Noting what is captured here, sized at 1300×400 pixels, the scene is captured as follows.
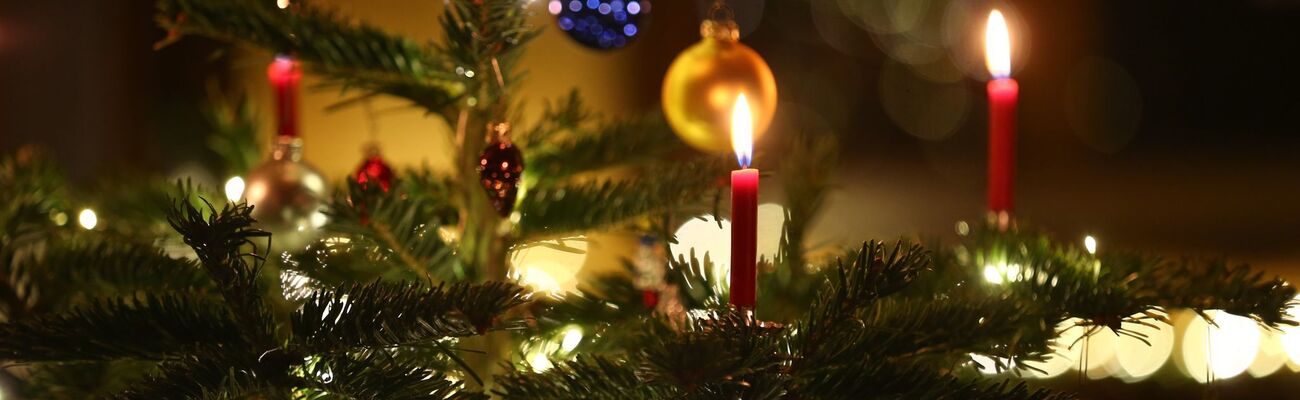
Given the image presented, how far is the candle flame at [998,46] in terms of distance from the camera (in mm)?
588

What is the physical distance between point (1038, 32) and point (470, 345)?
1112mm

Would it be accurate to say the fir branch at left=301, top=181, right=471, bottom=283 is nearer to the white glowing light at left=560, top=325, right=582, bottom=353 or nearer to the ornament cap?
the white glowing light at left=560, top=325, right=582, bottom=353

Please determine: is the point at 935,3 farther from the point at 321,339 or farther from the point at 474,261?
the point at 321,339

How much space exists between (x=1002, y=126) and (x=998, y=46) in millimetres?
47

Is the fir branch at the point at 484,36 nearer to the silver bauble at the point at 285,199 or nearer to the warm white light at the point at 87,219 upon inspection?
the silver bauble at the point at 285,199

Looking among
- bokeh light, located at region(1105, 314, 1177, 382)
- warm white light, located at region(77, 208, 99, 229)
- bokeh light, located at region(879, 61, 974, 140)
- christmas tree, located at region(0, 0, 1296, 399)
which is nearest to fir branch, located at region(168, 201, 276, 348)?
christmas tree, located at region(0, 0, 1296, 399)

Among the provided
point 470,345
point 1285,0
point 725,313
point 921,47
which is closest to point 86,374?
point 470,345

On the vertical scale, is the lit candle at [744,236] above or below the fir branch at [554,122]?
below

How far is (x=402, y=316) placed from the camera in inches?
13.3

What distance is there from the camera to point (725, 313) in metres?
0.35

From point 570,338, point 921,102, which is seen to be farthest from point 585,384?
point 921,102

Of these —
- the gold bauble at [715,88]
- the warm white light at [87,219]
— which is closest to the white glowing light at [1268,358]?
the gold bauble at [715,88]

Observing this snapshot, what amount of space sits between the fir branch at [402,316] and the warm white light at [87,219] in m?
0.38

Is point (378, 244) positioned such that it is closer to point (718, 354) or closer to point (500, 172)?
point (500, 172)
